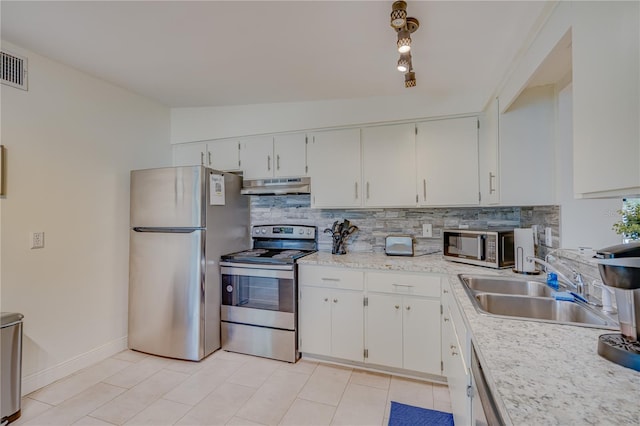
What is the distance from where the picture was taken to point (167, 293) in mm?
2637

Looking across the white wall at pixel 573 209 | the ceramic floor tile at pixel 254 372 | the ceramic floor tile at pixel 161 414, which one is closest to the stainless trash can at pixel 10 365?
the ceramic floor tile at pixel 161 414

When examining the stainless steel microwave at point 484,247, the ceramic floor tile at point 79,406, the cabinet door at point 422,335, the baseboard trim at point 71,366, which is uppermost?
the stainless steel microwave at point 484,247

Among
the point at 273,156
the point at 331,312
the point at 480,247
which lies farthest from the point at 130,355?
the point at 480,247

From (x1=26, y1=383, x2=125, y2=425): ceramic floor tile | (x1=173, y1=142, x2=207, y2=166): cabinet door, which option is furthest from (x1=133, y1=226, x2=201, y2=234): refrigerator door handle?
(x1=26, y1=383, x2=125, y2=425): ceramic floor tile

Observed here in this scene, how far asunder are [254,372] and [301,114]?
7.66 ft

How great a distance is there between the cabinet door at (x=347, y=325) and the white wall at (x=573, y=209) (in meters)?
1.48

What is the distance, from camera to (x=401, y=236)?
278cm

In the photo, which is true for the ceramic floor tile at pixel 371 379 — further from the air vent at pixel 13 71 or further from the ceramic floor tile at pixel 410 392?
the air vent at pixel 13 71

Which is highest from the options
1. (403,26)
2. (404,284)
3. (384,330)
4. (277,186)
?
(403,26)

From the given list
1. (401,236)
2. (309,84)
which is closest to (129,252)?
(309,84)

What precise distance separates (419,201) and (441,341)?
1.12 meters

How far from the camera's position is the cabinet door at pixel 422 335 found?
2.17 m

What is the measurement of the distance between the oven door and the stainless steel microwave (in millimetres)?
1395

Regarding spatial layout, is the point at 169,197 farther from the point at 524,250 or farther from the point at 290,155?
the point at 524,250
